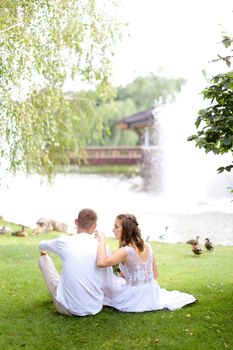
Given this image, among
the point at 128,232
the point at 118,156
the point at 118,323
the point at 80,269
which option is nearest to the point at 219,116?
the point at 128,232

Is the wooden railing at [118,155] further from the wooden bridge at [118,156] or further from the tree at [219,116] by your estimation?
the tree at [219,116]

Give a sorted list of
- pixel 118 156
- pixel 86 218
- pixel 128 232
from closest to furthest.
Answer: pixel 86 218, pixel 128 232, pixel 118 156

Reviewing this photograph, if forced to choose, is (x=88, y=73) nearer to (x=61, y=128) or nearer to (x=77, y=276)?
(x=61, y=128)

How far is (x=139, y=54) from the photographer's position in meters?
Answer: 63.7

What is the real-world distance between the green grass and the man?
0.59 ft

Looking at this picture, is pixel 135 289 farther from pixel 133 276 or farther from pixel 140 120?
pixel 140 120

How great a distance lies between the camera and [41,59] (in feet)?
36.4

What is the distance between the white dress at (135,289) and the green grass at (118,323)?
0.38ft

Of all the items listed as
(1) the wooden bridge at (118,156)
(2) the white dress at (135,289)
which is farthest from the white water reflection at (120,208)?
(2) the white dress at (135,289)

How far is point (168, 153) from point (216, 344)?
25866 millimetres

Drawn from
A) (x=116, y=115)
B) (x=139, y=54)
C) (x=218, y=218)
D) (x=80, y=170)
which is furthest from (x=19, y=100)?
(x=139, y=54)

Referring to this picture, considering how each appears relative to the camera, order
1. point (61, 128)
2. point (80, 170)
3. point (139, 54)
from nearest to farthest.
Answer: point (61, 128) → point (80, 170) → point (139, 54)

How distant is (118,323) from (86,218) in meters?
1.20

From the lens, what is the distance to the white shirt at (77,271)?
6605 millimetres
